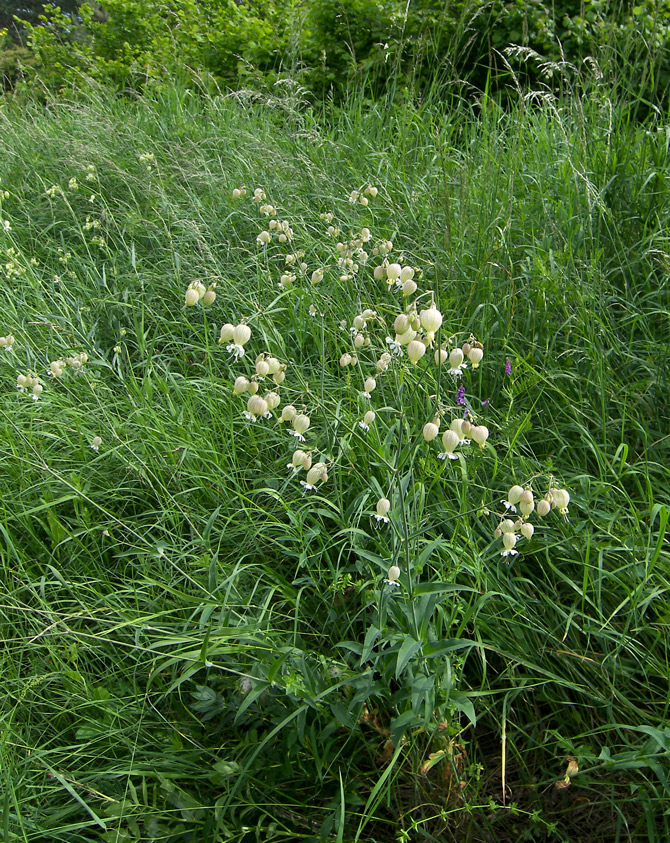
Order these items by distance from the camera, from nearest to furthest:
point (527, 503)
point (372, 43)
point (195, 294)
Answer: point (527, 503), point (195, 294), point (372, 43)

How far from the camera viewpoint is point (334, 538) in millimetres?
1770

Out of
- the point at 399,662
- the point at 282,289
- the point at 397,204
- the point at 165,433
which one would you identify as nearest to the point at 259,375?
the point at 399,662

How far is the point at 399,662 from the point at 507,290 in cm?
158

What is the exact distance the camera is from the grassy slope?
139cm

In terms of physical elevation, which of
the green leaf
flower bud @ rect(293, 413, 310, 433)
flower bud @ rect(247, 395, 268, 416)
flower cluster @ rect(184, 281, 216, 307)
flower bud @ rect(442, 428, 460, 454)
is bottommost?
the green leaf

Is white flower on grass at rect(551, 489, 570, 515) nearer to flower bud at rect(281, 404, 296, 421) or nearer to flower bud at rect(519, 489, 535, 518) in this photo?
flower bud at rect(519, 489, 535, 518)

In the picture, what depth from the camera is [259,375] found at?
Answer: 4.48 ft

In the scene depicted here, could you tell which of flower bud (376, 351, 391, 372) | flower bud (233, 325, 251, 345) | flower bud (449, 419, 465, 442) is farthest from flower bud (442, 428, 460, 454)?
flower bud (233, 325, 251, 345)

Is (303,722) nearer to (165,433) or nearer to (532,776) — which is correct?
(532,776)

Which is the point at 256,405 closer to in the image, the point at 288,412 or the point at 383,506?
the point at 288,412

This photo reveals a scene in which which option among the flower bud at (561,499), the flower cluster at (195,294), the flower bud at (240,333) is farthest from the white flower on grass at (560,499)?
the flower cluster at (195,294)

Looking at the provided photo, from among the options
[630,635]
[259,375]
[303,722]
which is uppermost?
[259,375]

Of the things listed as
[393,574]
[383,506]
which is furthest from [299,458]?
[393,574]

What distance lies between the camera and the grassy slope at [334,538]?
1.39 metres
